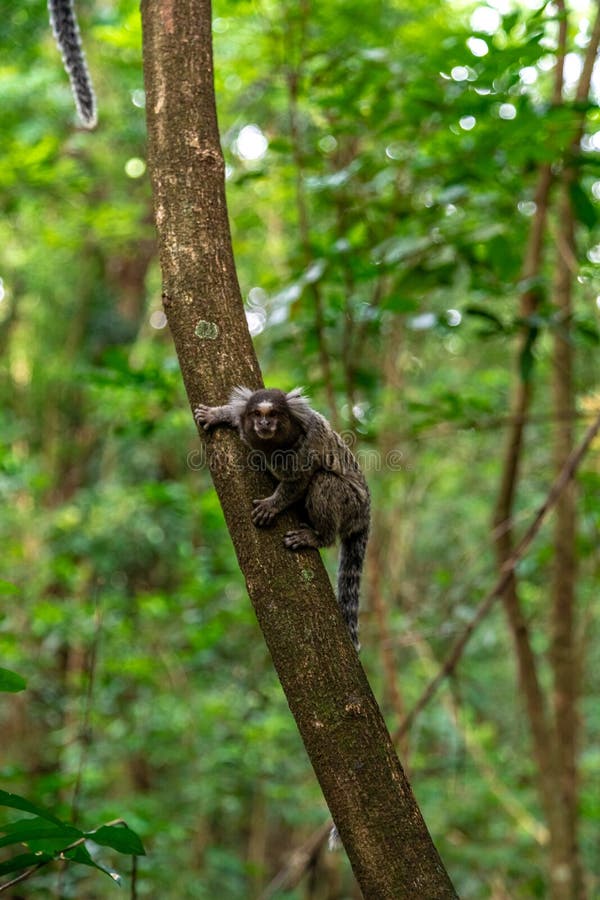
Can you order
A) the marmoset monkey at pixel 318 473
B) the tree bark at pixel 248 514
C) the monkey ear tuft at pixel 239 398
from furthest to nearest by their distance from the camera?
1. the marmoset monkey at pixel 318 473
2. the monkey ear tuft at pixel 239 398
3. the tree bark at pixel 248 514

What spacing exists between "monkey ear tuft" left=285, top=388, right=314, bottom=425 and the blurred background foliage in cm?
80

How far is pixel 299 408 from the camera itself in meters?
2.89

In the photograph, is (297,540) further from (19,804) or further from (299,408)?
(299,408)

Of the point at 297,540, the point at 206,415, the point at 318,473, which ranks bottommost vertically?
the point at 297,540

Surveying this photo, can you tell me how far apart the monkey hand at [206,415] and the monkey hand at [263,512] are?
0.65 feet

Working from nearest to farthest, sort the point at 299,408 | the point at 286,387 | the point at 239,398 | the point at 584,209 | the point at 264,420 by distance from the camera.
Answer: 1. the point at 239,398
2. the point at 264,420
3. the point at 299,408
4. the point at 584,209
5. the point at 286,387

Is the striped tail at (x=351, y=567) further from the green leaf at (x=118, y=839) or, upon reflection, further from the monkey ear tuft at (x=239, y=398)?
the green leaf at (x=118, y=839)

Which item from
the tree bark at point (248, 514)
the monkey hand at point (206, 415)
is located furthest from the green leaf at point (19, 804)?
the monkey hand at point (206, 415)

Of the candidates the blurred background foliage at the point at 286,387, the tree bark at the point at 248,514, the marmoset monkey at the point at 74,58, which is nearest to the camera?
the tree bark at the point at 248,514

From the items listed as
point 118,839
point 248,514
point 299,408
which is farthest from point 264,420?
point 118,839

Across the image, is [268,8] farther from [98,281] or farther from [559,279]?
[98,281]

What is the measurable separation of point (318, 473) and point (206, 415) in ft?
3.57

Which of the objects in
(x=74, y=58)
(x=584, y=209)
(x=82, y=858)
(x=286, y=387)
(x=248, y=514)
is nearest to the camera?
(x=82, y=858)

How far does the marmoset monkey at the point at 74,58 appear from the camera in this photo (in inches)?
122
